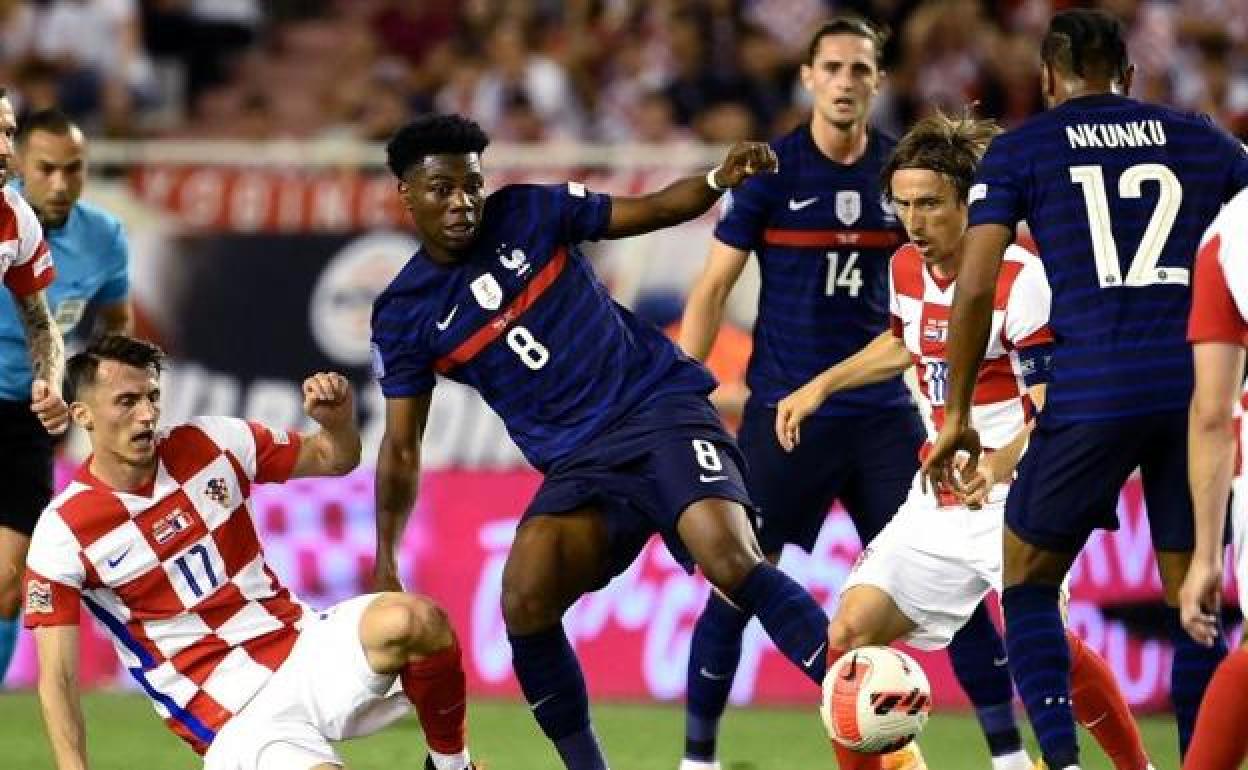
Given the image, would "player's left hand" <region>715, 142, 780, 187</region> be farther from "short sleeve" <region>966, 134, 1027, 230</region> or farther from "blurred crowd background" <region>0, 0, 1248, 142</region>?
"blurred crowd background" <region>0, 0, 1248, 142</region>

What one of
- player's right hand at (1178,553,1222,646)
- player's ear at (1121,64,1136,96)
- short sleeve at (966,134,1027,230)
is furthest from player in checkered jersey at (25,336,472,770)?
player's ear at (1121,64,1136,96)

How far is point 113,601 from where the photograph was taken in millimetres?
6574

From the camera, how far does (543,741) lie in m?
8.90

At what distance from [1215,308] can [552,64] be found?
9332 mm

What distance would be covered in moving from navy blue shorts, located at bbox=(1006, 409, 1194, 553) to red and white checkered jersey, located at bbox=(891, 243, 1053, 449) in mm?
687

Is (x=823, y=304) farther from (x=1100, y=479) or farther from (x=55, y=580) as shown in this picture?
(x=55, y=580)

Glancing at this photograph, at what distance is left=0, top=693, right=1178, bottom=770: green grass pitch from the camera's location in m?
8.32

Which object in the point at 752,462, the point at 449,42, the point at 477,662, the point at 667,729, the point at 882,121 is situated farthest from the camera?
the point at 449,42

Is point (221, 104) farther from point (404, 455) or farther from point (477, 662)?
point (404, 455)

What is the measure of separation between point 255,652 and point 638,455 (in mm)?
1204

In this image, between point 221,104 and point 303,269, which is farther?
point 221,104

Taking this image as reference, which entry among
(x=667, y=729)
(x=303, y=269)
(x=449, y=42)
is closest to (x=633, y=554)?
(x=667, y=729)

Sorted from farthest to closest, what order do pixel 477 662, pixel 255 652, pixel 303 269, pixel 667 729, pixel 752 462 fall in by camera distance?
pixel 303 269 → pixel 477 662 → pixel 667 729 → pixel 752 462 → pixel 255 652

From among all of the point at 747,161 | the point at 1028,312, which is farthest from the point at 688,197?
the point at 1028,312
